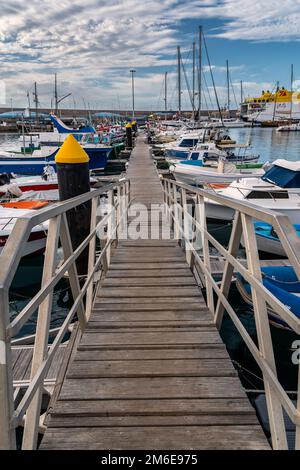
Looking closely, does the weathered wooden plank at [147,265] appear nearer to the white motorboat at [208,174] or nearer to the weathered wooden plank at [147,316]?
the weathered wooden plank at [147,316]

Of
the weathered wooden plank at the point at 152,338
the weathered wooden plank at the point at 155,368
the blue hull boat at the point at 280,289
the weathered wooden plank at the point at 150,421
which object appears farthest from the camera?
the blue hull boat at the point at 280,289

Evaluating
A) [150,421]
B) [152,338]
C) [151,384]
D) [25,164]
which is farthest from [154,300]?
[25,164]

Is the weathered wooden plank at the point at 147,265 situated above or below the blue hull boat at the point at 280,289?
above

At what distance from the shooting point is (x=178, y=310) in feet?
13.0

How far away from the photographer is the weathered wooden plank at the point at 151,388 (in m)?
2.54

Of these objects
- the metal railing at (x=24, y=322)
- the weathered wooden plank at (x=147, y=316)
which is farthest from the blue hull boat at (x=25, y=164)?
the metal railing at (x=24, y=322)

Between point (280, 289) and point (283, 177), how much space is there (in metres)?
7.84

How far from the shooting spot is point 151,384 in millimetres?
2670

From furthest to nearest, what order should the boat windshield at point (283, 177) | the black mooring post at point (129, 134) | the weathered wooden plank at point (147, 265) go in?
the black mooring post at point (129, 134) → the boat windshield at point (283, 177) → the weathered wooden plank at point (147, 265)

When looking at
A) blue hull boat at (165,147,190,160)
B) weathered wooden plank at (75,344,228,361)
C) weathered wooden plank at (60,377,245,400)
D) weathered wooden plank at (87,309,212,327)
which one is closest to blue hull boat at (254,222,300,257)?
weathered wooden plank at (87,309,212,327)

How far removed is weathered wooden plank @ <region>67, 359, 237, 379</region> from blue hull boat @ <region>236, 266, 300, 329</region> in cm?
351

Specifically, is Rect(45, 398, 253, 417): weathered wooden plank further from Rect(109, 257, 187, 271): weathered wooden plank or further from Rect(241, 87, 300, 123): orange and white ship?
Rect(241, 87, 300, 123): orange and white ship

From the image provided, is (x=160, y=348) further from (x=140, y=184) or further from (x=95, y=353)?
(x=140, y=184)
